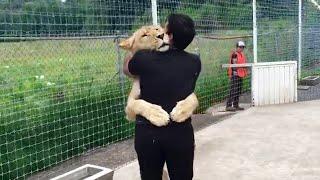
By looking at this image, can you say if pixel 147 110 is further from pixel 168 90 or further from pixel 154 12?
pixel 154 12

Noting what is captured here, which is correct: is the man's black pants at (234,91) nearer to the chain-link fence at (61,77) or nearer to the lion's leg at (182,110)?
the chain-link fence at (61,77)

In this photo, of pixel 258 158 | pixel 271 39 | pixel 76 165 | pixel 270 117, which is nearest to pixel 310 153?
pixel 258 158

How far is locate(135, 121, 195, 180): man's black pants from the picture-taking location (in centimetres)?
284

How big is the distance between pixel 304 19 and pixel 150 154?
945 cm

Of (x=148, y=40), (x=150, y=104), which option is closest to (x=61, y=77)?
(x=148, y=40)

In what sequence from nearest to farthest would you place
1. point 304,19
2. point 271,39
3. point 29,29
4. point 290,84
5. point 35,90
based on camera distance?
point 29,29
point 35,90
point 290,84
point 271,39
point 304,19

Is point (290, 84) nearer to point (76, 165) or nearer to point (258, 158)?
point (258, 158)

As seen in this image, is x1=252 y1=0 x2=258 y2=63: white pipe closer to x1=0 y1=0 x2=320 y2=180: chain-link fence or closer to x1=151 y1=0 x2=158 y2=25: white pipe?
x1=0 y1=0 x2=320 y2=180: chain-link fence

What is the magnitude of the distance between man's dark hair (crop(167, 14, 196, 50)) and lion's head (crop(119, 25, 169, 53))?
100 millimetres

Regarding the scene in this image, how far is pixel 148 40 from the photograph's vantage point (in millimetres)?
3086

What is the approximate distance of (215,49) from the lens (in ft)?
28.7

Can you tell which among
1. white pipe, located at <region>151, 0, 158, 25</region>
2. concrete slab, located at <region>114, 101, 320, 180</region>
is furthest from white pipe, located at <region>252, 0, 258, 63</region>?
white pipe, located at <region>151, 0, 158, 25</region>

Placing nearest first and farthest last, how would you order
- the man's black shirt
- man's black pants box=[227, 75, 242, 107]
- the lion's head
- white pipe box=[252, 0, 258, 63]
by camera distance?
1. the man's black shirt
2. the lion's head
3. man's black pants box=[227, 75, 242, 107]
4. white pipe box=[252, 0, 258, 63]

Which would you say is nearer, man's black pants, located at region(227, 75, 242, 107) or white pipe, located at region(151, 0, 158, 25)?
white pipe, located at region(151, 0, 158, 25)
